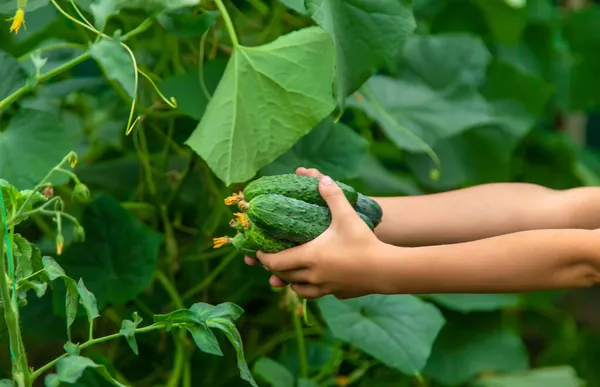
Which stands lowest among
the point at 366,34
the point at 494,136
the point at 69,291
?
the point at 494,136

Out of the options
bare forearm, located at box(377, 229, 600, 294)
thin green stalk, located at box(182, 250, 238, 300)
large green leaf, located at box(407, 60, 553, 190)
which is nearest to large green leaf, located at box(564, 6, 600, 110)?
large green leaf, located at box(407, 60, 553, 190)

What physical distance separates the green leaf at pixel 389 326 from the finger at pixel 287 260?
1.13 feet

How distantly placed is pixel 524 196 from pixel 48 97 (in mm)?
713

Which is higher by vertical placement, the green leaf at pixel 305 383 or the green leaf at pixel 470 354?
the green leaf at pixel 305 383

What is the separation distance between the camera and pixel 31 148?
44.4 inches

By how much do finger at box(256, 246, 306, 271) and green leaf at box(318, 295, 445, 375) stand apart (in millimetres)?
346

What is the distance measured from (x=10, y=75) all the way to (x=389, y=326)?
598mm

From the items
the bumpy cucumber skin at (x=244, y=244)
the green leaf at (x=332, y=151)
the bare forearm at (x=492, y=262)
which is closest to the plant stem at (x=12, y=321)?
the bumpy cucumber skin at (x=244, y=244)

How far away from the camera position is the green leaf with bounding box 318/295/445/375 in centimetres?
122

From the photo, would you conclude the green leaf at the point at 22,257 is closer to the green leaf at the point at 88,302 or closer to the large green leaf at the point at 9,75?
the green leaf at the point at 88,302

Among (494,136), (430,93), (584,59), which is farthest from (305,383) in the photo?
(584,59)

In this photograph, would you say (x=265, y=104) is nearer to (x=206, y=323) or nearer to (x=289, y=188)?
(x=289, y=188)

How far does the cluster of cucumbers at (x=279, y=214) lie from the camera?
2.86ft

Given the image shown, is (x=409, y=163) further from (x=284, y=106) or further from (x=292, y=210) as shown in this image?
(x=292, y=210)
